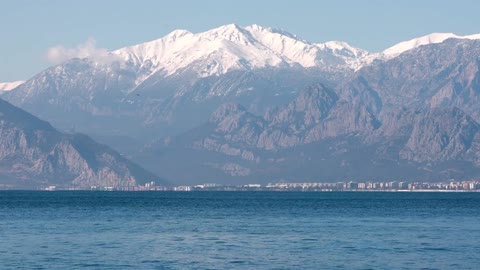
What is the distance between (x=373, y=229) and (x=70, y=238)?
173ft

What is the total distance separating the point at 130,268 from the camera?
436 feet

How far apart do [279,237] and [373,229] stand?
2673 centimetres

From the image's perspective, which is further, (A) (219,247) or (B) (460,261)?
(A) (219,247)

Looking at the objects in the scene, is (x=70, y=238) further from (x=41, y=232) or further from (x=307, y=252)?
(x=307, y=252)

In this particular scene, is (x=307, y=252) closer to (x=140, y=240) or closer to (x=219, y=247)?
(x=219, y=247)

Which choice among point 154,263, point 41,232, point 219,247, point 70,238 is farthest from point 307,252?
point 41,232

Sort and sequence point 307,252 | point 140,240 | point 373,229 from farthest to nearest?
1. point 373,229
2. point 140,240
3. point 307,252

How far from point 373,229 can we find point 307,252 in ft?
157

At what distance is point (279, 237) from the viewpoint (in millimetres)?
175250

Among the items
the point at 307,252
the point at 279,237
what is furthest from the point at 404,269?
the point at 279,237

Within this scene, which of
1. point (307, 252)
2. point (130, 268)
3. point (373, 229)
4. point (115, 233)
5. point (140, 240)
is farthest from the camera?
point (373, 229)

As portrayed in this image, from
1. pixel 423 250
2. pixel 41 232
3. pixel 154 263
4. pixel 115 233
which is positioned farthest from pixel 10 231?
pixel 423 250

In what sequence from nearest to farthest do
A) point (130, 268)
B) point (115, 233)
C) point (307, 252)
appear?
point (130, 268), point (307, 252), point (115, 233)

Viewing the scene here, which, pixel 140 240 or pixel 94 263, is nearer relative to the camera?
pixel 94 263
